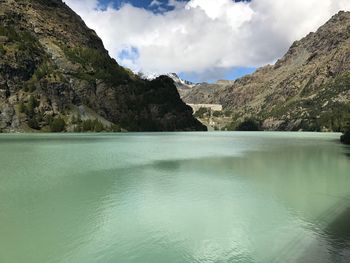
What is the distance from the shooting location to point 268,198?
38.5 metres

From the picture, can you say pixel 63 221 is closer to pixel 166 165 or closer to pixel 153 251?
pixel 153 251

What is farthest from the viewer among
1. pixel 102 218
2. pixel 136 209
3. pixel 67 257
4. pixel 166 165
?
pixel 166 165

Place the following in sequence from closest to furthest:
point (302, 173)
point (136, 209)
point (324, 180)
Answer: point (136, 209) → point (324, 180) → point (302, 173)

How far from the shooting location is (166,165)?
65.1 m

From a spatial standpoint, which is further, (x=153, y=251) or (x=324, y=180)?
(x=324, y=180)

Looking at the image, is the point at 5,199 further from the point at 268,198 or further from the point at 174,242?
the point at 268,198

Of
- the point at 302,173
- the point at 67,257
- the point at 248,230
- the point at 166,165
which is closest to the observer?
the point at 67,257

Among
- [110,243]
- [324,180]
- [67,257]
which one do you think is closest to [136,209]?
[110,243]

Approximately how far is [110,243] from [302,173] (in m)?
38.2

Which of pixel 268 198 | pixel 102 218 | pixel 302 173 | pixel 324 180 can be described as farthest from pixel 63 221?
pixel 302 173

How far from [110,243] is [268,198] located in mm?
18994

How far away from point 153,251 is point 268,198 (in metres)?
18.3

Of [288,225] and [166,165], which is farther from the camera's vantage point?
[166,165]

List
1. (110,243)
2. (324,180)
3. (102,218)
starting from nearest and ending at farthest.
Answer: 1. (110,243)
2. (102,218)
3. (324,180)
